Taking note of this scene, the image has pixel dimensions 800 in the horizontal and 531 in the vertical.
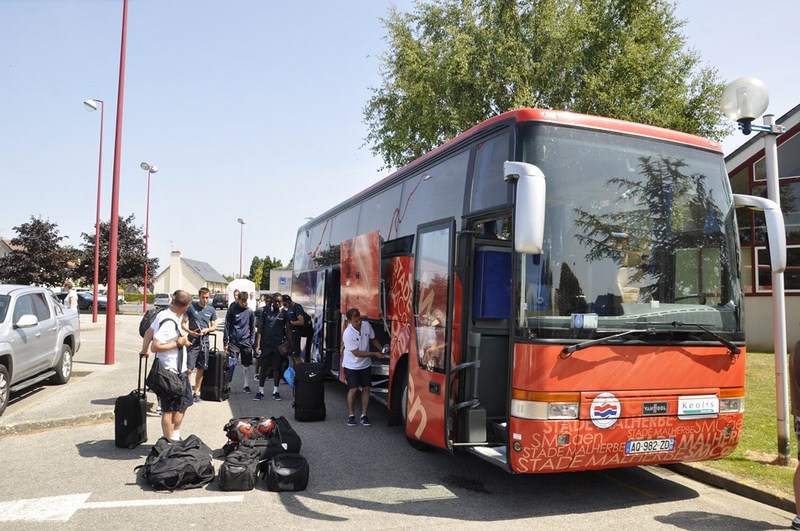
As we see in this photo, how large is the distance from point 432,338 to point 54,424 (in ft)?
18.2

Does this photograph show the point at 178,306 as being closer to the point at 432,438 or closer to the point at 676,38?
the point at 432,438

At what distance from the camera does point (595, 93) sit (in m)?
19.0

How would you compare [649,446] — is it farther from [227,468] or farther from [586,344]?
[227,468]

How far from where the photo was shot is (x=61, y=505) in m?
5.17

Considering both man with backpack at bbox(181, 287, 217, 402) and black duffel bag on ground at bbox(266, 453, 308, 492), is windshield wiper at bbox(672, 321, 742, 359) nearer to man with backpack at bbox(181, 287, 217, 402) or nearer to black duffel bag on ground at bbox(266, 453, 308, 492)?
black duffel bag on ground at bbox(266, 453, 308, 492)

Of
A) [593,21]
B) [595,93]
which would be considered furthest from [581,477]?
[593,21]

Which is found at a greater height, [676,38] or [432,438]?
[676,38]

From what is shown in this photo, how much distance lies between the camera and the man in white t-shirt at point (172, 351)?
6.79 meters

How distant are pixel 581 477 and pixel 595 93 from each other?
1537 cm

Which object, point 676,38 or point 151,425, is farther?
point 676,38

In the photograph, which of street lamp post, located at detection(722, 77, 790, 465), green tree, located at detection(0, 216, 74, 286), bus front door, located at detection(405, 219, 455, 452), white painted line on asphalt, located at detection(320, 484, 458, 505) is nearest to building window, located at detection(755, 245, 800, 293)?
street lamp post, located at detection(722, 77, 790, 465)

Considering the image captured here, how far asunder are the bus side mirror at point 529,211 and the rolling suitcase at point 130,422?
16.3ft

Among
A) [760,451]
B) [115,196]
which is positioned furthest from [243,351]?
[760,451]

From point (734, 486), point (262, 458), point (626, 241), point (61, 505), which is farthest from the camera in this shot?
point (262, 458)
